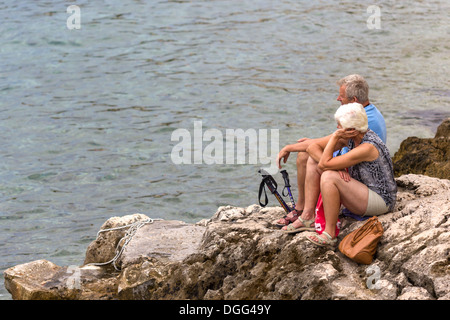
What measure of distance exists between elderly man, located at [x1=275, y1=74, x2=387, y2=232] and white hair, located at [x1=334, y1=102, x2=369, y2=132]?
→ 1.24 feet

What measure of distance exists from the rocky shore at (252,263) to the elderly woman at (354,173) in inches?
6.2

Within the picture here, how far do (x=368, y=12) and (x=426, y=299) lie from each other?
59.4 feet

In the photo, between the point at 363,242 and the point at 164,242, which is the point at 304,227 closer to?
the point at 363,242

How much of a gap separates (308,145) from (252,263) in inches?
45.2

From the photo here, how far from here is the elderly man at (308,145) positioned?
6047 mm

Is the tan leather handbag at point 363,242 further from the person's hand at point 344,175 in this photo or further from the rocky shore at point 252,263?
the person's hand at point 344,175

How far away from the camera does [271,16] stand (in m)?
21.1

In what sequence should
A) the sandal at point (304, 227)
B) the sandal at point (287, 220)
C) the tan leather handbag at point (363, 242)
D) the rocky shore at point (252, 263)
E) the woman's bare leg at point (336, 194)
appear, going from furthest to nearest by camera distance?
the sandal at point (287, 220) < the sandal at point (304, 227) < the woman's bare leg at point (336, 194) < the tan leather handbag at point (363, 242) < the rocky shore at point (252, 263)

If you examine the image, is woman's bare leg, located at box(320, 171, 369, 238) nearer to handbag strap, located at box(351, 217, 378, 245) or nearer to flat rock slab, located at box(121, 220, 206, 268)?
handbag strap, located at box(351, 217, 378, 245)

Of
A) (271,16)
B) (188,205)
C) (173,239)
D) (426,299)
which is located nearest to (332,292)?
(426,299)

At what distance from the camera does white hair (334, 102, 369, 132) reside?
18.7 feet

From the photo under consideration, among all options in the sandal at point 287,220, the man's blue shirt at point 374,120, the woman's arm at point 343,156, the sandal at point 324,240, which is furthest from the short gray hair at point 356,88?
the sandal at point 324,240

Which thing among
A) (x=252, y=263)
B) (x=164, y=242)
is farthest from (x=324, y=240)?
(x=164, y=242)

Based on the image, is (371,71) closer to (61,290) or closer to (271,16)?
(271,16)
